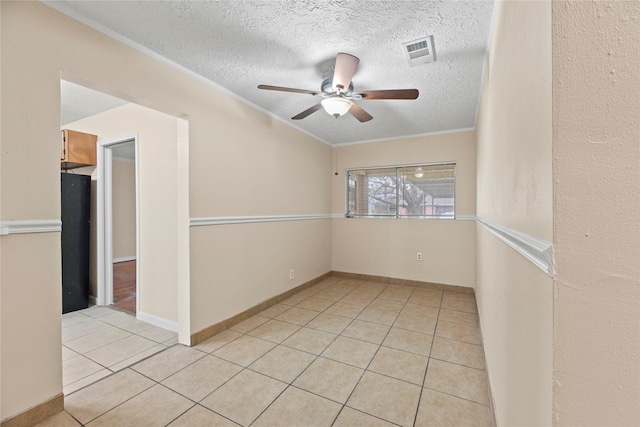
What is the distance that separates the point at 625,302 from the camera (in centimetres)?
49

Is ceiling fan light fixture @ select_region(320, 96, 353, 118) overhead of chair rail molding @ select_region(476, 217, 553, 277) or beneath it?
overhead

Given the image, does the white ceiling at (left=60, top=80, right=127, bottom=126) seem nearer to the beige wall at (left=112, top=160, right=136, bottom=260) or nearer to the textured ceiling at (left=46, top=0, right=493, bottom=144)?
the textured ceiling at (left=46, top=0, right=493, bottom=144)

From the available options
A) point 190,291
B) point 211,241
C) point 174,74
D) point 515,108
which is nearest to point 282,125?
point 174,74

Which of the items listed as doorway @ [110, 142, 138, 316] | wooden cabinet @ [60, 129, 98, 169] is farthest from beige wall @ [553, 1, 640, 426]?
doorway @ [110, 142, 138, 316]

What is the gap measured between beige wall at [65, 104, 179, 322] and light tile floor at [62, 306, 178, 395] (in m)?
0.21

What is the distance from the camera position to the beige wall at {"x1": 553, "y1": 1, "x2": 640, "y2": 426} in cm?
48

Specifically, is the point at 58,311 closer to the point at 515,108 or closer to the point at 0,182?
the point at 0,182

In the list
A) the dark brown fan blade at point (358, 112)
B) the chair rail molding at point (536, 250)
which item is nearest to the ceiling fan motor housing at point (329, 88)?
the dark brown fan blade at point (358, 112)

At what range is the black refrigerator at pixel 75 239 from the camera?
3033mm

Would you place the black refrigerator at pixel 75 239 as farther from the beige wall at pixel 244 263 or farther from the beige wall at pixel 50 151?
the beige wall at pixel 244 263

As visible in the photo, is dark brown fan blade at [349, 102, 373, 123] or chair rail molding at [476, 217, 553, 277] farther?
dark brown fan blade at [349, 102, 373, 123]

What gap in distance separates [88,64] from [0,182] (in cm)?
84

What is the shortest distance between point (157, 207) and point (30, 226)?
1.25 meters

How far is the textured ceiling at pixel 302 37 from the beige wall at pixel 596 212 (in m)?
1.27
